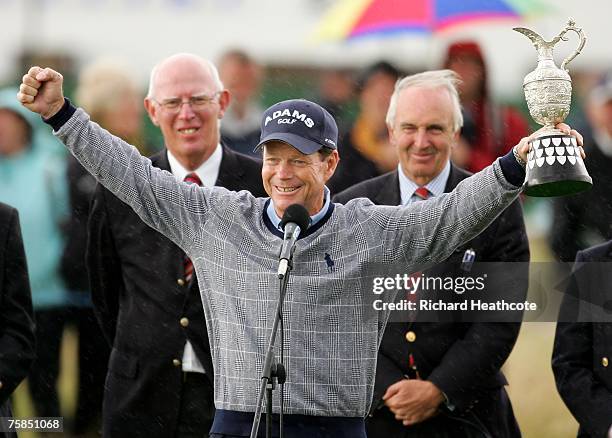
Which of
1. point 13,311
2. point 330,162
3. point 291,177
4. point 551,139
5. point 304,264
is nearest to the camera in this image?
point 551,139

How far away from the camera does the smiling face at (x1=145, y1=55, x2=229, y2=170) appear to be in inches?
283

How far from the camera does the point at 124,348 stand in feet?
23.1

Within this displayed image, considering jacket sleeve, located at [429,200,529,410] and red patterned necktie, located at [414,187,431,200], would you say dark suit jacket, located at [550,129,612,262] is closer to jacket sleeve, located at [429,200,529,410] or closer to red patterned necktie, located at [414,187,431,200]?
jacket sleeve, located at [429,200,529,410]

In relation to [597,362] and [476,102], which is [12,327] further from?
[476,102]

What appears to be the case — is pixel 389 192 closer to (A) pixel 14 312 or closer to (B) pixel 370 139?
(A) pixel 14 312

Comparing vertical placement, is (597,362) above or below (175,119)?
below

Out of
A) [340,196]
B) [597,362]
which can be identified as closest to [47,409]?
[340,196]

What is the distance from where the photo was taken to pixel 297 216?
5.08 meters

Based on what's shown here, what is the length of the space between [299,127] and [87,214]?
404 cm

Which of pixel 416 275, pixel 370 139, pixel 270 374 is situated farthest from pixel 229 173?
pixel 370 139

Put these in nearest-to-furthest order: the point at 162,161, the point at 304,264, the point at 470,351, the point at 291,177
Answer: the point at 304,264
the point at 291,177
the point at 470,351
the point at 162,161

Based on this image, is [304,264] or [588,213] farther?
[588,213]

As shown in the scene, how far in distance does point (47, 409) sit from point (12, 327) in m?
2.99

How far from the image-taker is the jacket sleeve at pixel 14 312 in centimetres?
650
